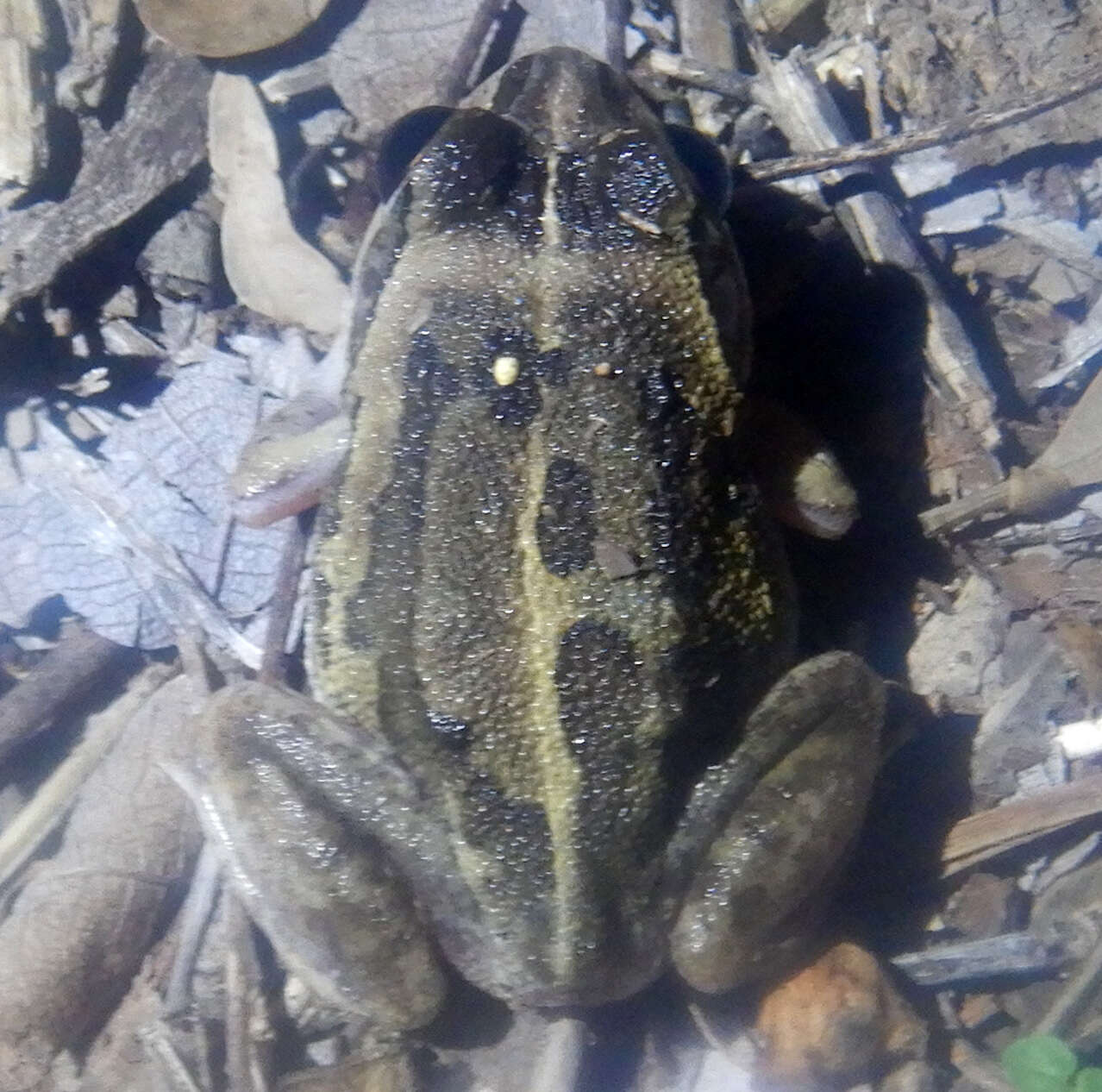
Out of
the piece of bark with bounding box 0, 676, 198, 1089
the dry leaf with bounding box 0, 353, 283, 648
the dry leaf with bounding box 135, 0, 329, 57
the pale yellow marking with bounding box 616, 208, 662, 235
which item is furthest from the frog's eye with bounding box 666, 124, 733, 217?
the piece of bark with bounding box 0, 676, 198, 1089

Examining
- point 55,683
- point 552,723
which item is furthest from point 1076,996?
point 55,683

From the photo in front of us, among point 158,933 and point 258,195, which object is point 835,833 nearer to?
point 158,933

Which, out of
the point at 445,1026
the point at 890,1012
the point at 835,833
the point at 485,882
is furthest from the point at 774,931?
the point at 445,1026

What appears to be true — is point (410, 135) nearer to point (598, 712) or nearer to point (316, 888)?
point (598, 712)

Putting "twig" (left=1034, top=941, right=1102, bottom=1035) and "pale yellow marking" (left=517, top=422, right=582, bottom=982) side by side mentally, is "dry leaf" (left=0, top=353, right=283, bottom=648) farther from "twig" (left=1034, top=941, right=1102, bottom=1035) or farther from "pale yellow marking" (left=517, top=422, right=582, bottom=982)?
"twig" (left=1034, top=941, right=1102, bottom=1035)

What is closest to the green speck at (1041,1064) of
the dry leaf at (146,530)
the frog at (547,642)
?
the frog at (547,642)

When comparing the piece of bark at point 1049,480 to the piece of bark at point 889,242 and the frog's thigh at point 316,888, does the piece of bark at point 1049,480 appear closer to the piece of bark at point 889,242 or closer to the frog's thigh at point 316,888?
the piece of bark at point 889,242
